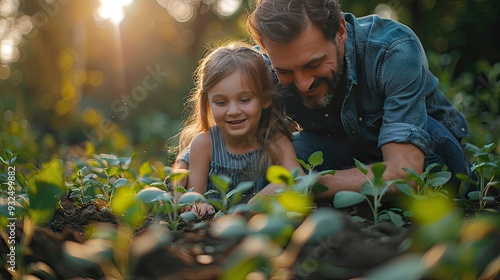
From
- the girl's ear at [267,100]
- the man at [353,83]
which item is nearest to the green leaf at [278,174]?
the man at [353,83]

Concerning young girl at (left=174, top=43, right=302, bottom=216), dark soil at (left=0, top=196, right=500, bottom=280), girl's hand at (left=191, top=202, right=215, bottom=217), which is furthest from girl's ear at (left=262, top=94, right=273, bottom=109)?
dark soil at (left=0, top=196, right=500, bottom=280)

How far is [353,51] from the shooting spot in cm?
252

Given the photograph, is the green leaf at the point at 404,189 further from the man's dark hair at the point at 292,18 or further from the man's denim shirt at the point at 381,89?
the man's dark hair at the point at 292,18

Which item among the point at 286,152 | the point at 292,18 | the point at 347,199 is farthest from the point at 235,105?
the point at 347,199

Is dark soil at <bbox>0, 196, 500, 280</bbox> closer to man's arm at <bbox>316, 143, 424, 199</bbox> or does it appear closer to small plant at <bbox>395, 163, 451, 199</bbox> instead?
small plant at <bbox>395, 163, 451, 199</bbox>

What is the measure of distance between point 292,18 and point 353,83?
42cm

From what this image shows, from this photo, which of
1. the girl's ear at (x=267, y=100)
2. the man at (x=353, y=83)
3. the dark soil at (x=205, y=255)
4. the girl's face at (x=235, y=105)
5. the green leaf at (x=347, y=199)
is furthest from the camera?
the girl's ear at (x=267, y=100)

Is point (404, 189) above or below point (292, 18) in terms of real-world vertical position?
below

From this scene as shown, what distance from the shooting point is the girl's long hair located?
2.47m

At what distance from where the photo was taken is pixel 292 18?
223 cm

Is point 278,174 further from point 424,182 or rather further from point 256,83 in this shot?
point 256,83

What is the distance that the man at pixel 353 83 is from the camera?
86.8 inches

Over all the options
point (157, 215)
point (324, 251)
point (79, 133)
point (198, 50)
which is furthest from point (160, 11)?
point (324, 251)

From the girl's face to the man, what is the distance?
6.4 inches
